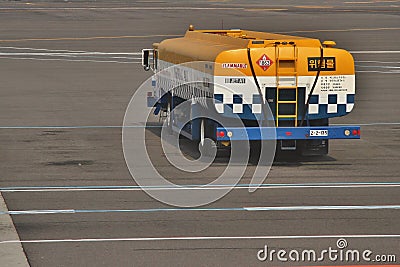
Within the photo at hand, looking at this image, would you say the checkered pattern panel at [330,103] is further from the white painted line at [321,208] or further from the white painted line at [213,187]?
the white painted line at [321,208]

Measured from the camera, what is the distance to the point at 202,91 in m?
20.2

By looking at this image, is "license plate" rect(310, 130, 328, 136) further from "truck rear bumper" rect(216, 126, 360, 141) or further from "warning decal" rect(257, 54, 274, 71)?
"warning decal" rect(257, 54, 274, 71)

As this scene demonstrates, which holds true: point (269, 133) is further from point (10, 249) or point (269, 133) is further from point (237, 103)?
point (10, 249)

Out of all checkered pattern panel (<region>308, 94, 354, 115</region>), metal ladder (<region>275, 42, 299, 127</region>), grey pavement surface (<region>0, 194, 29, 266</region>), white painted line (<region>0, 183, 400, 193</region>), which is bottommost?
white painted line (<region>0, 183, 400, 193</region>)

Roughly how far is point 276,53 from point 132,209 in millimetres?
5335

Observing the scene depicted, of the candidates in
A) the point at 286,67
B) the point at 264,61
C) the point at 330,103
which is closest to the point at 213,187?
the point at 264,61

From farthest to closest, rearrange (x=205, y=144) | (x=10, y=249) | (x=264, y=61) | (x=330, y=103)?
(x=205, y=144) < (x=330, y=103) < (x=264, y=61) < (x=10, y=249)

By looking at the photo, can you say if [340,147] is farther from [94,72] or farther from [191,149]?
[94,72]

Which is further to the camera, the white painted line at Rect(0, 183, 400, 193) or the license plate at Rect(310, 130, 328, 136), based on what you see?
the license plate at Rect(310, 130, 328, 136)

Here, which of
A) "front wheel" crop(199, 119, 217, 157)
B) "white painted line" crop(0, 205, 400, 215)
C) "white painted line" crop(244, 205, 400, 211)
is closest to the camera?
"white painted line" crop(0, 205, 400, 215)

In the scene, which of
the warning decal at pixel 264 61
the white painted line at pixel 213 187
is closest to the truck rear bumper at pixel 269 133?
the warning decal at pixel 264 61

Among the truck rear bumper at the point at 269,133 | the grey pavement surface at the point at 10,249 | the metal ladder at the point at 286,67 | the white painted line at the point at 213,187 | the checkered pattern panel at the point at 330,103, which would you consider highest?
the metal ladder at the point at 286,67

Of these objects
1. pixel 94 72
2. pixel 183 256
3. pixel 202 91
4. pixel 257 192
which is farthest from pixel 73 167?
pixel 94 72

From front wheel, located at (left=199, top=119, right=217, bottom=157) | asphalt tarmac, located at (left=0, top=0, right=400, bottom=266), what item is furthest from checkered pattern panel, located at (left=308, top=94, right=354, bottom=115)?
front wheel, located at (left=199, top=119, right=217, bottom=157)
